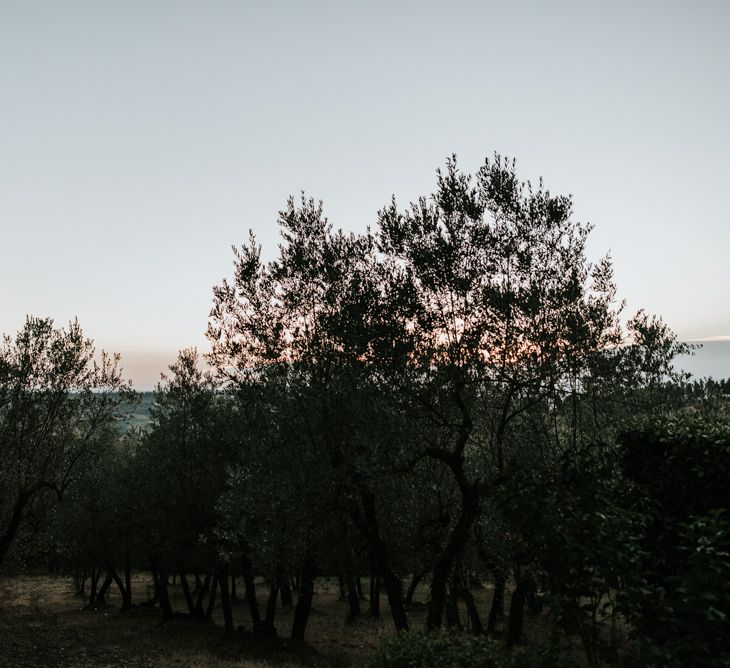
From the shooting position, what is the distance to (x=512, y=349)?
1981cm

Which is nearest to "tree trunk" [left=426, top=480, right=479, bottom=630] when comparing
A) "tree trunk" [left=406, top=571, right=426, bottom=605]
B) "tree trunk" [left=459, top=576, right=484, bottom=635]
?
"tree trunk" [left=406, top=571, right=426, bottom=605]

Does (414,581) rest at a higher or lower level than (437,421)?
lower

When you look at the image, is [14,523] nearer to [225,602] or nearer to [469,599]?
[225,602]

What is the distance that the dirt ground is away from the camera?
26906mm

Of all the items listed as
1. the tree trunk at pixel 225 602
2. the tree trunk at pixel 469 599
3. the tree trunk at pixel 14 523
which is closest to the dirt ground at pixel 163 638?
the tree trunk at pixel 225 602

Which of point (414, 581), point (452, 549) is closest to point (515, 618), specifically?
point (414, 581)

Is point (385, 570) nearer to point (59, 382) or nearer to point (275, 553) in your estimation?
point (275, 553)

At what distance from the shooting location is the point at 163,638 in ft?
114

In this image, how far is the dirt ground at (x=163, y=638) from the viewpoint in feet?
88.3

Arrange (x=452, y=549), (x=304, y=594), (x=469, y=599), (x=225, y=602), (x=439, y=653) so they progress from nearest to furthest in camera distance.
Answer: (x=439, y=653) < (x=452, y=549) < (x=469, y=599) < (x=304, y=594) < (x=225, y=602)

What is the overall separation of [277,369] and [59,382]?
47.4 ft

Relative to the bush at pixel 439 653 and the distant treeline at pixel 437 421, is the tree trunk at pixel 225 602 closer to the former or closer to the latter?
the distant treeline at pixel 437 421

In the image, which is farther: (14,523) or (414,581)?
(414,581)

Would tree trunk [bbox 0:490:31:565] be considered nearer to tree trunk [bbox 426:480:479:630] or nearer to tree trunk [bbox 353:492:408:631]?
tree trunk [bbox 353:492:408:631]
